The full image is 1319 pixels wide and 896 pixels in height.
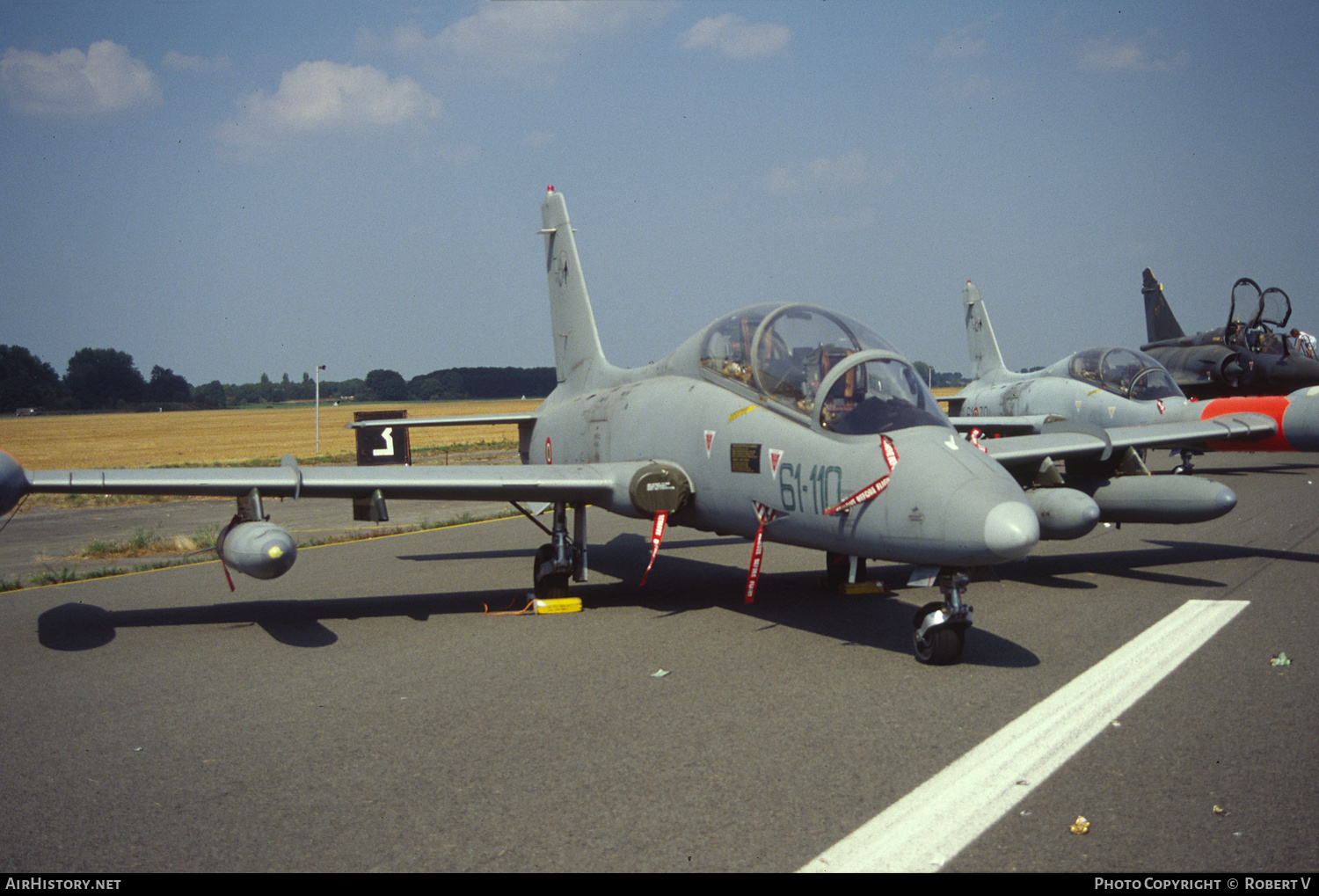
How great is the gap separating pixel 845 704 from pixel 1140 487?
6.54 m

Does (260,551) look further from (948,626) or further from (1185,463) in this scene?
(1185,463)

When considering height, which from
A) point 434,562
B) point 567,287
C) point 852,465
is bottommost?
point 434,562

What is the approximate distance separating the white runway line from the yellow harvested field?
81.8 ft

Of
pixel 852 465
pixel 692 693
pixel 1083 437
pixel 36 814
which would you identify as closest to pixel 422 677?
pixel 692 693

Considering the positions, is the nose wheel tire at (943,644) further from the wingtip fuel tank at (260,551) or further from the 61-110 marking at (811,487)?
the wingtip fuel tank at (260,551)

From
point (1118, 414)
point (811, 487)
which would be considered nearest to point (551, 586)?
point (811, 487)

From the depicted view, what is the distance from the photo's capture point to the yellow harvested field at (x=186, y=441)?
41.8 metres

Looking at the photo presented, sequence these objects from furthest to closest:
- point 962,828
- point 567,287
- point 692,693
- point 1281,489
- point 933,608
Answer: point 1281,489 < point 567,287 < point 933,608 < point 692,693 < point 962,828

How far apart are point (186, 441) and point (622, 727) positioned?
201 ft

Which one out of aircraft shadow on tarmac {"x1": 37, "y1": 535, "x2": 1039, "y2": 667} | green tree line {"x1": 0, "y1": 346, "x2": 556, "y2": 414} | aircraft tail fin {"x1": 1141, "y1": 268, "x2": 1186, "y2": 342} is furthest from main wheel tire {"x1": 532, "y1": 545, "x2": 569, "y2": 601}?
green tree line {"x1": 0, "y1": 346, "x2": 556, "y2": 414}

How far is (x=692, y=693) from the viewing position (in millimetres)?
5879

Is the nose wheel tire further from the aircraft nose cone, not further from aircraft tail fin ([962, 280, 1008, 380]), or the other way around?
A: aircraft tail fin ([962, 280, 1008, 380])

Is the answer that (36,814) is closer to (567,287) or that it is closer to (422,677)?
(422,677)

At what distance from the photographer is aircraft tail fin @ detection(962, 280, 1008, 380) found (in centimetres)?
2698
